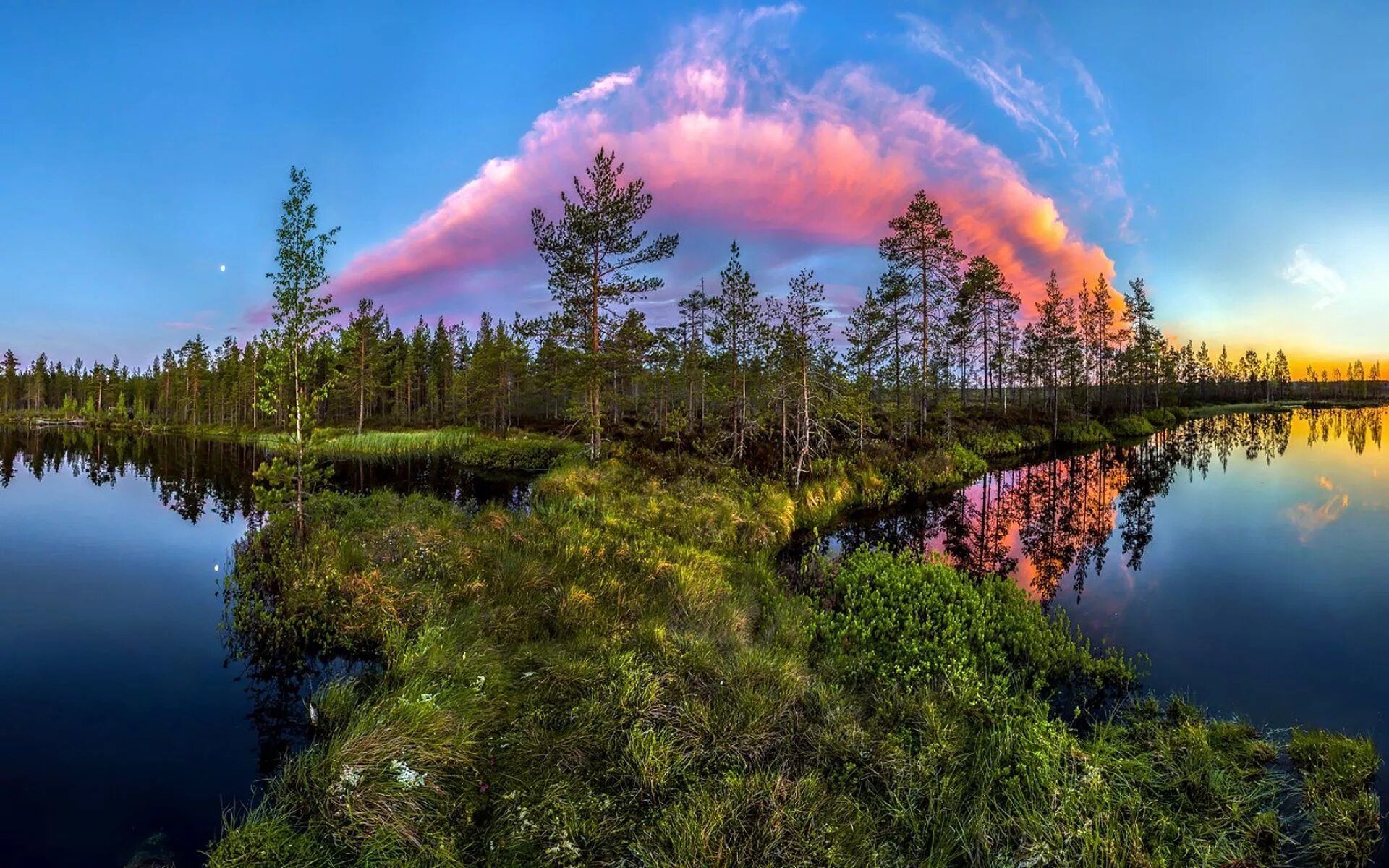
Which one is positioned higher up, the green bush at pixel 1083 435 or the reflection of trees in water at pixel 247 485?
the green bush at pixel 1083 435

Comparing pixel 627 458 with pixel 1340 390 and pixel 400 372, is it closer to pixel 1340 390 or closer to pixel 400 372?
pixel 400 372

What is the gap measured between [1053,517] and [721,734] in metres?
18.1

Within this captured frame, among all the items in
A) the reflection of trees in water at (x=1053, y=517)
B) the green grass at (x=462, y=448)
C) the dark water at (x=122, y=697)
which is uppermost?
the green grass at (x=462, y=448)

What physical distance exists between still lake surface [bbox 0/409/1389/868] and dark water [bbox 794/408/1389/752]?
0.19 ft

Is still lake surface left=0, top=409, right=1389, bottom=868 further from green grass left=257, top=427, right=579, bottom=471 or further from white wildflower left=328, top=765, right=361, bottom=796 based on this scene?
green grass left=257, top=427, right=579, bottom=471

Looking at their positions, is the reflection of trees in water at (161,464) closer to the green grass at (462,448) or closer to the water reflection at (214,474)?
the water reflection at (214,474)

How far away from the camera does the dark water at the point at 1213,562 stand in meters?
7.71

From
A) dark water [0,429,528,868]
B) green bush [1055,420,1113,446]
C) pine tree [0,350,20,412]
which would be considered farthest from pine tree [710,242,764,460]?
pine tree [0,350,20,412]

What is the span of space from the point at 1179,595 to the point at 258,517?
83.5ft

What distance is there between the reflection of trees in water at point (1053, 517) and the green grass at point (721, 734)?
13.2ft

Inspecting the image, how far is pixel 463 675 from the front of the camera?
6.13 metres

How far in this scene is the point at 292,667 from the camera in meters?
7.71

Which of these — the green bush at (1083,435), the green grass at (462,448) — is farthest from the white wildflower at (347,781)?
the green bush at (1083,435)

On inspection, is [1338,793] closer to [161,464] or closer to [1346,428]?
[161,464]
